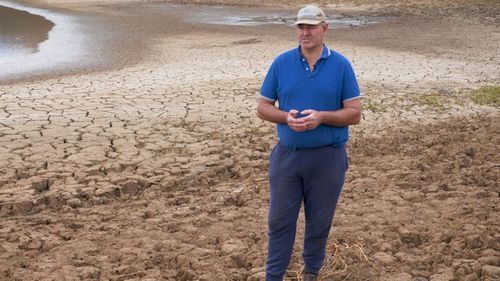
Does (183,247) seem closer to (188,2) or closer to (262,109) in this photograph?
(262,109)

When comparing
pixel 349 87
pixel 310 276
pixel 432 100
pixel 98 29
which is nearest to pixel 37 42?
pixel 98 29

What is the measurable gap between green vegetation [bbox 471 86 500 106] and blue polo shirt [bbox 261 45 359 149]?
21.7ft

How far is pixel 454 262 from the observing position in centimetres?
462

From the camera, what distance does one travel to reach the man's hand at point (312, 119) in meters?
3.55

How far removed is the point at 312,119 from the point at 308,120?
0.02m

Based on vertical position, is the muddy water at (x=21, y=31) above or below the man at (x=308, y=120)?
below

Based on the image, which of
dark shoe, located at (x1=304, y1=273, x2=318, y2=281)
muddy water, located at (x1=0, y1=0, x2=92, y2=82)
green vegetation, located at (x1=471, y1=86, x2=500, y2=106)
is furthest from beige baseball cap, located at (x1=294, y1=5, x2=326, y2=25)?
muddy water, located at (x1=0, y1=0, x2=92, y2=82)

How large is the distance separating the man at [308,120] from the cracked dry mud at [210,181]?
75 centimetres

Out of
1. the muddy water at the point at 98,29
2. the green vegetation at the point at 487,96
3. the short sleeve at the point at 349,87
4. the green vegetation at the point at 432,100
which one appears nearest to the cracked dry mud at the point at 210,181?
the green vegetation at the point at 432,100

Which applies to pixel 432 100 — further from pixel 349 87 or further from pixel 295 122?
pixel 295 122

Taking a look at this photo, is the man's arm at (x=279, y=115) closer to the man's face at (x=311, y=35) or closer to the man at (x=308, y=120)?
the man at (x=308, y=120)

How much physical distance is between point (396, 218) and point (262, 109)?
7.01 ft

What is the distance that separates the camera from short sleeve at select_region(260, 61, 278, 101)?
12.4ft

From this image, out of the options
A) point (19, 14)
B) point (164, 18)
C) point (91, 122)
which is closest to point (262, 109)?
point (91, 122)
